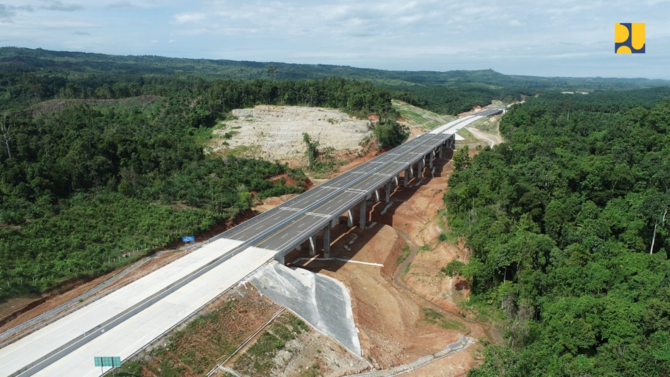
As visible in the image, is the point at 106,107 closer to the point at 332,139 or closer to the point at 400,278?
the point at 332,139

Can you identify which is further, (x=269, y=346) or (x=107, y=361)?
(x=269, y=346)

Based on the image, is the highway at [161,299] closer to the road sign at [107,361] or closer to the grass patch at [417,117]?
the road sign at [107,361]

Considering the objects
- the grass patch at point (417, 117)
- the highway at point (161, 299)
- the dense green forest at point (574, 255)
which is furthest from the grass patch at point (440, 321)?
the grass patch at point (417, 117)

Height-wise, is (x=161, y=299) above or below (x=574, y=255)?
below

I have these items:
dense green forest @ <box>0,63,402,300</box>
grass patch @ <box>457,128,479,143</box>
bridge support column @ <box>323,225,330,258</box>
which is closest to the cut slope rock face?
dense green forest @ <box>0,63,402,300</box>

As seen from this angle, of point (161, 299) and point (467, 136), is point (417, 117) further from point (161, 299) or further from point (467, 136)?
point (161, 299)

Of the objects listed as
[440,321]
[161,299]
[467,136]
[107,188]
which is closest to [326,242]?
[440,321]

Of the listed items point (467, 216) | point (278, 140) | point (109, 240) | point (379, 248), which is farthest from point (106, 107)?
point (467, 216)
